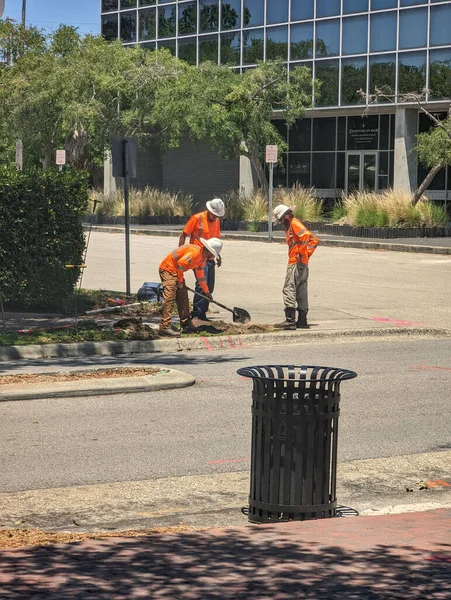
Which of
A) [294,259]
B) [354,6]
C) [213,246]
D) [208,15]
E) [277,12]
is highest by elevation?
[208,15]

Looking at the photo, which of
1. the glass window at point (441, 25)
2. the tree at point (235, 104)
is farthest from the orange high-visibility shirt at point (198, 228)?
the glass window at point (441, 25)

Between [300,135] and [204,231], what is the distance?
1470 inches

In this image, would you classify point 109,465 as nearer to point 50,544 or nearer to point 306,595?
point 50,544

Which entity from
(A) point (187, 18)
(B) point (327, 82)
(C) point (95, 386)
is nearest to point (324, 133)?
(B) point (327, 82)

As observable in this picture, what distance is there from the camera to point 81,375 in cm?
1184

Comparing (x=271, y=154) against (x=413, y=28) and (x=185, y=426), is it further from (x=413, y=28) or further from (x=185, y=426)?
(x=185, y=426)

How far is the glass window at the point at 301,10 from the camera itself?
50094mm

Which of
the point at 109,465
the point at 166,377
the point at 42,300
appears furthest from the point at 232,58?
the point at 109,465

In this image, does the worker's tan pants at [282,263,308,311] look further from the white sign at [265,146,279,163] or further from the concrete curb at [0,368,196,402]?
the white sign at [265,146,279,163]

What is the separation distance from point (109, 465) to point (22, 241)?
351 inches

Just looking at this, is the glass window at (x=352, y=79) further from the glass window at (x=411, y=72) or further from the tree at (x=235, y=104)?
the glass window at (x=411, y=72)

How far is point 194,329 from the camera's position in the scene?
15211mm

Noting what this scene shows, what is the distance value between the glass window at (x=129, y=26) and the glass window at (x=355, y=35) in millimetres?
14651

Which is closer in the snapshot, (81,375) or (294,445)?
(294,445)
